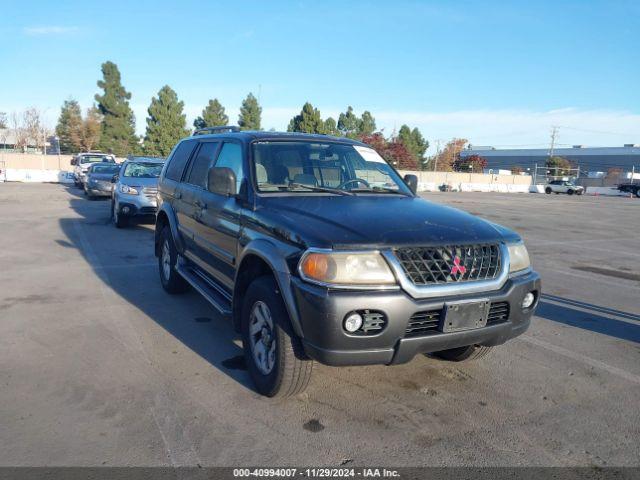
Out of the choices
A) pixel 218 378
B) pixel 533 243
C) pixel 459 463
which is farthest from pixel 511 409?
pixel 533 243

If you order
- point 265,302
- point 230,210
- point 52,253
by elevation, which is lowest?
point 52,253

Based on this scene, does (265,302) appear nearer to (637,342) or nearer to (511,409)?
(511,409)

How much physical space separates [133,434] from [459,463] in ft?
6.46

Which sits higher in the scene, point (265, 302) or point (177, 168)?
point (177, 168)

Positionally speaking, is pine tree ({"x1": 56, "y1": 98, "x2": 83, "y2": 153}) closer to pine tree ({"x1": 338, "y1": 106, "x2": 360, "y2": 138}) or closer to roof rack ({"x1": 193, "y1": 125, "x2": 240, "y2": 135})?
pine tree ({"x1": 338, "y1": 106, "x2": 360, "y2": 138})

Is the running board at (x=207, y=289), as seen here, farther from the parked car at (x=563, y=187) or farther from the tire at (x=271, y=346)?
the parked car at (x=563, y=187)

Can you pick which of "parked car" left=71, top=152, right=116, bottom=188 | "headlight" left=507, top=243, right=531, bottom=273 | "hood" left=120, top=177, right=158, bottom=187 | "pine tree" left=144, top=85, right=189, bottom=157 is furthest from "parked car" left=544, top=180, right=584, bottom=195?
"headlight" left=507, top=243, right=531, bottom=273

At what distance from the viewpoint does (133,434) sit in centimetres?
309

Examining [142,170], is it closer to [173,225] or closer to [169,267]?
[169,267]

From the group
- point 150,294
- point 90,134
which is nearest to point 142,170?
point 150,294

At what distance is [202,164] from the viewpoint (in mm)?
5363

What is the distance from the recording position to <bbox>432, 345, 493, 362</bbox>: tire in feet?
13.5

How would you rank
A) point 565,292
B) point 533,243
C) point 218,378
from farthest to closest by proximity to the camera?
point 533,243 → point 565,292 → point 218,378

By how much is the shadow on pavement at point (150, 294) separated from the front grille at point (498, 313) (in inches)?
70.9
